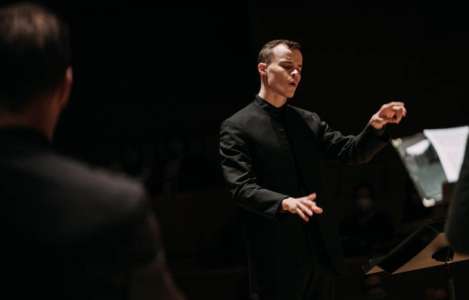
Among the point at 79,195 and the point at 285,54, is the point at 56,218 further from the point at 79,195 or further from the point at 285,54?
the point at 285,54

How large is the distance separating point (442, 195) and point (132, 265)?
231 cm

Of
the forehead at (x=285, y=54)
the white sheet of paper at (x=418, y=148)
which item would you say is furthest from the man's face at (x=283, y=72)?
the white sheet of paper at (x=418, y=148)

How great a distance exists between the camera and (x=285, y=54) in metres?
3.16

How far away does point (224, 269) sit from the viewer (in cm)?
509

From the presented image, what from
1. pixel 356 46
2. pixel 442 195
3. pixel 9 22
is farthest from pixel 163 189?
pixel 9 22

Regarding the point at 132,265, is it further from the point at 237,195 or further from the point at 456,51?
the point at 456,51

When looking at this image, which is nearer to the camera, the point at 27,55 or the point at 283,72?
the point at 27,55

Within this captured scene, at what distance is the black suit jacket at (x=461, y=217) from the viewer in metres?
1.62

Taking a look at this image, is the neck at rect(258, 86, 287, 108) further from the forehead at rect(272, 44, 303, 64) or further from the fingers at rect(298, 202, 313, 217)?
the fingers at rect(298, 202, 313, 217)

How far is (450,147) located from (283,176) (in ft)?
2.77

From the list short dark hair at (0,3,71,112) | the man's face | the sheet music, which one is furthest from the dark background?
short dark hair at (0,3,71,112)

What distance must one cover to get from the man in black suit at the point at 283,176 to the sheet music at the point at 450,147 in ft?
1.04

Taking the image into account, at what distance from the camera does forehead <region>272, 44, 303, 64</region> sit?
3.16 m

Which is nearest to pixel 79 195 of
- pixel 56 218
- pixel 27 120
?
pixel 56 218
